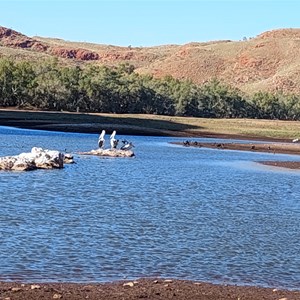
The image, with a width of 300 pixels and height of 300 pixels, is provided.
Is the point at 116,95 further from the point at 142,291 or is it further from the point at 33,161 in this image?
the point at 142,291

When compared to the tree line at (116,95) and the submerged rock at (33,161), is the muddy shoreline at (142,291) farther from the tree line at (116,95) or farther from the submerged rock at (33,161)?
the tree line at (116,95)

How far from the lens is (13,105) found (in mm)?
99062

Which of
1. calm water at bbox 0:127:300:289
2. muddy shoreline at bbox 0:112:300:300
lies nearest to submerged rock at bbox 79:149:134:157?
calm water at bbox 0:127:300:289

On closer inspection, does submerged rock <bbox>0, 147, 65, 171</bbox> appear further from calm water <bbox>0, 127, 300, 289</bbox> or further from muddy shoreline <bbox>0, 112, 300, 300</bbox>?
muddy shoreline <bbox>0, 112, 300, 300</bbox>

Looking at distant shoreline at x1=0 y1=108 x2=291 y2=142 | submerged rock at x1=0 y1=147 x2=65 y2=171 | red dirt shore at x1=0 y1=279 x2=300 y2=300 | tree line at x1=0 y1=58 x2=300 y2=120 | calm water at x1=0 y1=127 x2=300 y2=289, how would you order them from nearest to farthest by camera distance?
red dirt shore at x1=0 y1=279 x2=300 y2=300
calm water at x1=0 y1=127 x2=300 y2=289
submerged rock at x1=0 y1=147 x2=65 y2=171
distant shoreline at x1=0 y1=108 x2=291 y2=142
tree line at x1=0 y1=58 x2=300 y2=120

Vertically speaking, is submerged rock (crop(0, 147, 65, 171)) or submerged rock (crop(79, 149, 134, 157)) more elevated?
submerged rock (crop(0, 147, 65, 171))

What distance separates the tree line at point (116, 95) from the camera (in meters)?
97.9

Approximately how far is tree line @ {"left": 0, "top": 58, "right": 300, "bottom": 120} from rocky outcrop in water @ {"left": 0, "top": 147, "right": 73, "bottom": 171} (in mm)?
64611

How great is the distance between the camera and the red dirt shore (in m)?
11.5

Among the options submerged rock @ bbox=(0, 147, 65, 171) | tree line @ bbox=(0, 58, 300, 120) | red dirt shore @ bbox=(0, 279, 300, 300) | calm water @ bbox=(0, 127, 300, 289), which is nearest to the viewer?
red dirt shore @ bbox=(0, 279, 300, 300)

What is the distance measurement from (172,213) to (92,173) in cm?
1126

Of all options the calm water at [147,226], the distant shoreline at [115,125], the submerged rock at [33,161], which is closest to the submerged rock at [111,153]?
the calm water at [147,226]

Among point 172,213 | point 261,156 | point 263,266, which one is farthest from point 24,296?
point 261,156

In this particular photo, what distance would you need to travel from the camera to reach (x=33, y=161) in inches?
1270
